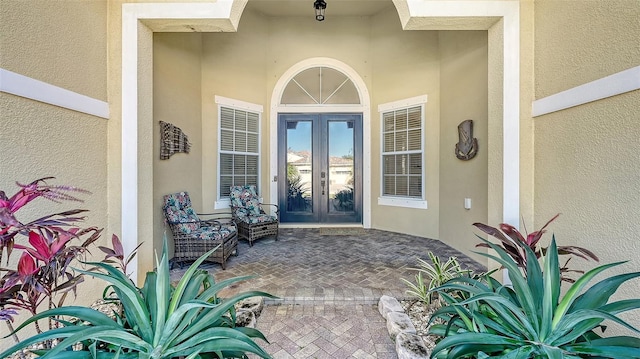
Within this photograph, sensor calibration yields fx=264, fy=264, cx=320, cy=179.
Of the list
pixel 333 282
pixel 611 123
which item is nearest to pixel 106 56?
pixel 333 282

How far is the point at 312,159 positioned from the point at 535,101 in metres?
3.93

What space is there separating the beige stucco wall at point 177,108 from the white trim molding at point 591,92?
4.33 m

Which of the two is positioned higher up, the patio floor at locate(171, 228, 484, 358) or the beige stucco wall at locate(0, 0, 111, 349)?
the beige stucco wall at locate(0, 0, 111, 349)

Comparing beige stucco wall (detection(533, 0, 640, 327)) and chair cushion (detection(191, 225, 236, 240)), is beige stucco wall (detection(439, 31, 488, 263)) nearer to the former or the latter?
beige stucco wall (detection(533, 0, 640, 327))

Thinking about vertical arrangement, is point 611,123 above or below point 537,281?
above

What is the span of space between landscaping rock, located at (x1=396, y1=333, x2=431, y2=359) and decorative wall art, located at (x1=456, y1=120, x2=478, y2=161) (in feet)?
9.25

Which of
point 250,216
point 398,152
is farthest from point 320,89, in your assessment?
point 250,216

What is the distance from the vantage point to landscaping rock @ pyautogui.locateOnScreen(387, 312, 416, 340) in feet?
6.78

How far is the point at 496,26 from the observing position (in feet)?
8.60

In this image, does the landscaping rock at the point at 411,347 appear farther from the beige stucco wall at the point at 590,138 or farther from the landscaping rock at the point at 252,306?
the beige stucco wall at the point at 590,138

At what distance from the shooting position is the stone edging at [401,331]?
5.79ft

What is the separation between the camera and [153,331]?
1.20m

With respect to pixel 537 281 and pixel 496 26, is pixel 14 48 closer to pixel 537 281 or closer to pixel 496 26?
pixel 537 281

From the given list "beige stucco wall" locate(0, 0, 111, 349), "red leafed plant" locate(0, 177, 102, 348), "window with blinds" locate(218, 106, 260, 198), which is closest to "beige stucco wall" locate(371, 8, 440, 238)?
"window with blinds" locate(218, 106, 260, 198)
